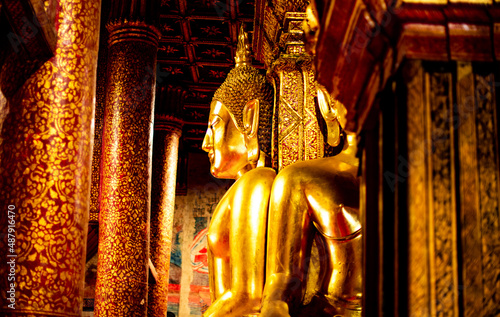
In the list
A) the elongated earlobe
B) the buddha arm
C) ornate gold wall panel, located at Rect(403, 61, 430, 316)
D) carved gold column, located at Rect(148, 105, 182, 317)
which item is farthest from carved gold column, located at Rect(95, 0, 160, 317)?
ornate gold wall panel, located at Rect(403, 61, 430, 316)

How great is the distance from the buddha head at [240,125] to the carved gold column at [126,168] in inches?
102

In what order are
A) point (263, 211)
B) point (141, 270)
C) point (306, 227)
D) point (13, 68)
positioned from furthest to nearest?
point (141, 270)
point (263, 211)
point (306, 227)
point (13, 68)

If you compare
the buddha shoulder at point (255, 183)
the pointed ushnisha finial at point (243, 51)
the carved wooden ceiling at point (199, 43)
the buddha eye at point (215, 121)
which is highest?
the carved wooden ceiling at point (199, 43)

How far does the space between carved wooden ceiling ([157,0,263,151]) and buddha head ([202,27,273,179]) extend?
4.72 metres

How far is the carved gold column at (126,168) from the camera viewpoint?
618 centimetres

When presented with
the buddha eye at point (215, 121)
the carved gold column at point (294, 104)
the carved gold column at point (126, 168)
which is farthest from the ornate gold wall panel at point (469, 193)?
the carved gold column at point (126, 168)

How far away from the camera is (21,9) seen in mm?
2383

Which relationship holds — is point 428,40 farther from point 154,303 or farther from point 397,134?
point 154,303

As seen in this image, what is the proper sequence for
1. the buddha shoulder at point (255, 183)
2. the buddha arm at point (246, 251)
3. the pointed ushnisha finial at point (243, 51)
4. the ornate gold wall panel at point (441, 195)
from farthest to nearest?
the pointed ushnisha finial at point (243, 51) → the buddha shoulder at point (255, 183) → the buddha arm at point (246, 251) → the ornate gold wall panel at point (441, 195)

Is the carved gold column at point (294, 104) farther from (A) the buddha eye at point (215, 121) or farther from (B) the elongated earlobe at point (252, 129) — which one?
(A) the buddha eye at point (215, 121)

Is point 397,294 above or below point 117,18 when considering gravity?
below

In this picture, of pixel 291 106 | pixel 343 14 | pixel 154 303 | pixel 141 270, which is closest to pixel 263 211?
pixel 291 106

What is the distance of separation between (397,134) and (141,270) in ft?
17.2

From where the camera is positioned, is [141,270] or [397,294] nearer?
[397,294]
